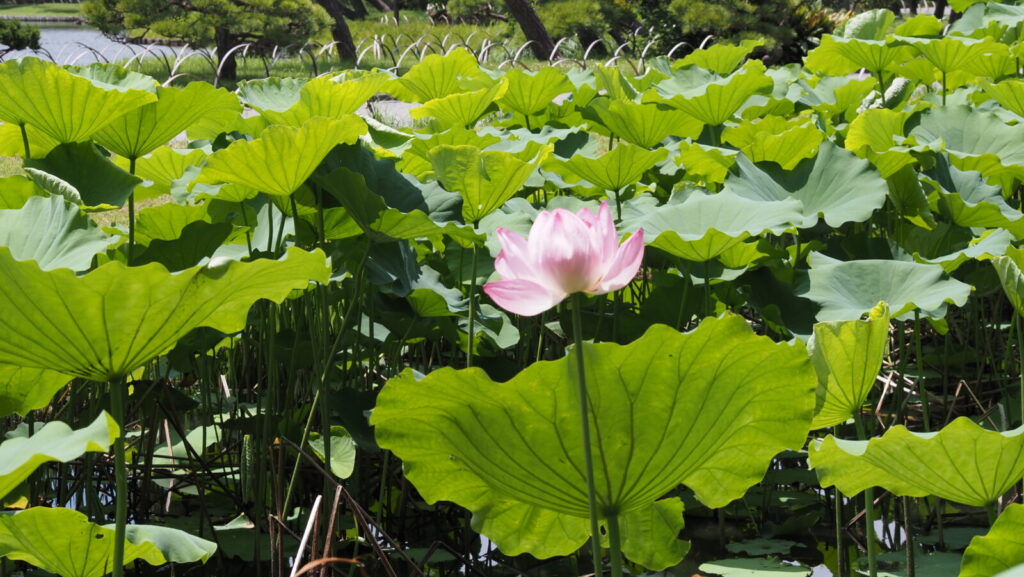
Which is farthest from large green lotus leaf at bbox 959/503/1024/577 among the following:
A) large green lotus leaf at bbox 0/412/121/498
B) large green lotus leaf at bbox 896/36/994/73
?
large green lotus leaf at bbox 896/36/994/73

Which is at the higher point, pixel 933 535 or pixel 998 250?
pixel 998 250

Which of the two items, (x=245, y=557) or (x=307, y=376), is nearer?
(x=245, y=557)

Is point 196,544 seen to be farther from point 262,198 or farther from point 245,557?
point 262,198

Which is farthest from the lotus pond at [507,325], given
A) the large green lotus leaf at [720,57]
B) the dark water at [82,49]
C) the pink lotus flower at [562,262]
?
the dark water at [82,49]

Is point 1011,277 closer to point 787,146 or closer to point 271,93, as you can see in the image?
point 787,146

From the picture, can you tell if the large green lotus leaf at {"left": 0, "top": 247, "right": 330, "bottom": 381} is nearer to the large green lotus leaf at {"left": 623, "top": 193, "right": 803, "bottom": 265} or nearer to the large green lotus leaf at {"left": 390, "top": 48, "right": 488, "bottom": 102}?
the large green lotus leaf at {"left": 623, "top": 193, "right": 803, "bottom": 265}

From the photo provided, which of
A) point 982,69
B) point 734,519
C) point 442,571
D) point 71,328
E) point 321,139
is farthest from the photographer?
point 982,69

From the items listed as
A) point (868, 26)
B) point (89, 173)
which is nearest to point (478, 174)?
point (89, 173)

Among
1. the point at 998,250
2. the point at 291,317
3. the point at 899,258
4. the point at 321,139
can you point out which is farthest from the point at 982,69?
the point at 321,139

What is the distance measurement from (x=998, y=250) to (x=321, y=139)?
0.95 metres

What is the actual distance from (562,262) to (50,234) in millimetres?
804

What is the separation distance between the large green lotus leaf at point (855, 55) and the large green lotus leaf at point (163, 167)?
164 cm

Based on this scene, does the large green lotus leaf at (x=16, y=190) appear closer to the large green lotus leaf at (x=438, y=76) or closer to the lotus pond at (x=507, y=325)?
the lotus pond at (x=507, y=325)

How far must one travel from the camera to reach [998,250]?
1506 millimetres
